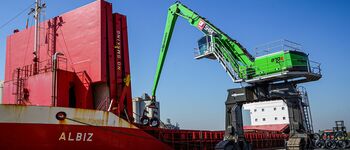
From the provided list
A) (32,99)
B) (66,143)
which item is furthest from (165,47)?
(66,143)

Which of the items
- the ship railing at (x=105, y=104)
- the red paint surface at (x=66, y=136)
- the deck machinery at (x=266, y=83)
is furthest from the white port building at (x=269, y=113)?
the red paint surface at (x=66, y=136)

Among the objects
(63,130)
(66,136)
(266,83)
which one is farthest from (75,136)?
(266,83)

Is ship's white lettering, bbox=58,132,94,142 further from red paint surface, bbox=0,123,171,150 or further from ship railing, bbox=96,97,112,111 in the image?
ship railing, bbox=96,97,112,111

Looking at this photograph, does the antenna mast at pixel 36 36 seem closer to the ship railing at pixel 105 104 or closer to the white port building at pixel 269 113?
the ship railing at pixel 105 104

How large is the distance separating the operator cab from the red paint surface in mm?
5466

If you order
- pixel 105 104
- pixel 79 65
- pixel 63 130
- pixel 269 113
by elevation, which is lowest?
pixel 269 113

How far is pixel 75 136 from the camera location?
40.1 feet

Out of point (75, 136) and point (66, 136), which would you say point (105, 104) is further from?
point (66, 136)

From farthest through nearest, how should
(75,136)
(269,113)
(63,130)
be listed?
(269,113), (75,136), (63,130)

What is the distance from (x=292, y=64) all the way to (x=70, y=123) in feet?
30.4

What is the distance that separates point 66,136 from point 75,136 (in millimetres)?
350

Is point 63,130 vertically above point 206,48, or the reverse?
point 206,48

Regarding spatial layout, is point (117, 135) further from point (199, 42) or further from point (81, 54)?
point (199, 42)

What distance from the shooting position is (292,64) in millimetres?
13898
